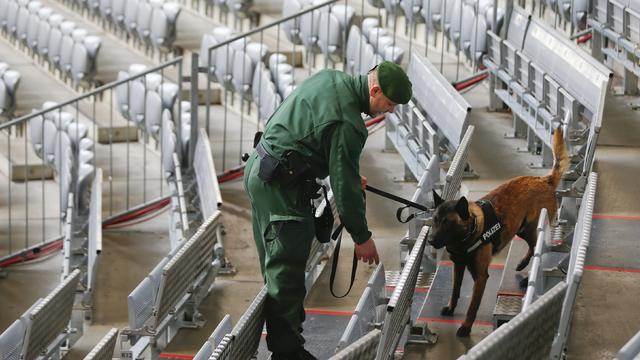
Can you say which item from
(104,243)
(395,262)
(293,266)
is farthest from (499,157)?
(293,266)

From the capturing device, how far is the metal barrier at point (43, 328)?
443cm

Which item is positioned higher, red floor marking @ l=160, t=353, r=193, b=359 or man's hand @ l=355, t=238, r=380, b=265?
man's hand @ l=355, t=238, r=380, b=265

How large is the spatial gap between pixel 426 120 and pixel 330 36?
245 centimetres

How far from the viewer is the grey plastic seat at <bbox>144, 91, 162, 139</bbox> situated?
24.7ft

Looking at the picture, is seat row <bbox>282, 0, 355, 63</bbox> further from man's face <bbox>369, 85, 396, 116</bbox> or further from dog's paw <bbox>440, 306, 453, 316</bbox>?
man's face <bbox>369, 85, 396, 116</bbox>

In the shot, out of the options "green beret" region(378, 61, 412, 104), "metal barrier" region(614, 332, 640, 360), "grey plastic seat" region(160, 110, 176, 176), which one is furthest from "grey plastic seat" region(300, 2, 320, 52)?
"metal barrier" region(614, 332, 640, 360)

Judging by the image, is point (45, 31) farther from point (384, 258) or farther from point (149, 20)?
point (384, 258)

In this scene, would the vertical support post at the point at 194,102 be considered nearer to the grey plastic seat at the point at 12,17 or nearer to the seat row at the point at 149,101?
the seat row at the point at 149,101

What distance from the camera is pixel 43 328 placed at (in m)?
4.55

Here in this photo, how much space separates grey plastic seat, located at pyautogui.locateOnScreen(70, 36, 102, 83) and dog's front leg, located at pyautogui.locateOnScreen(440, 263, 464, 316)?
567 cm

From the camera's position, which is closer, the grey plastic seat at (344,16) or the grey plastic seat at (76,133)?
the grey plastic seat at (76,133)

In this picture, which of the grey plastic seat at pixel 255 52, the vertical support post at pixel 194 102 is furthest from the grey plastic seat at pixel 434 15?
the vertical support post at pixel 194 102

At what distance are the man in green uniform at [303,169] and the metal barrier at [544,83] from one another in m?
1.47

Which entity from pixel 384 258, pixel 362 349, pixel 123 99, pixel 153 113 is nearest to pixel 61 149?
pixel 153 113
